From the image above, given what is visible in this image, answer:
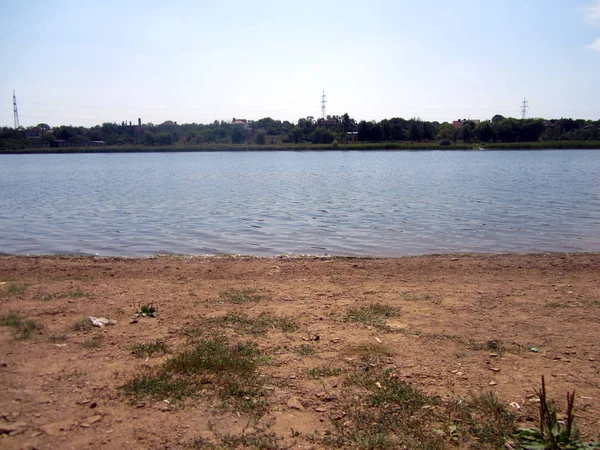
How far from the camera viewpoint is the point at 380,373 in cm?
525

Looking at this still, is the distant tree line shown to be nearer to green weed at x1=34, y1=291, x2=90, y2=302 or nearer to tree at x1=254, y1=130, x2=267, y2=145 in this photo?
tree at x1=254, y1=130, x2=267, y2=145

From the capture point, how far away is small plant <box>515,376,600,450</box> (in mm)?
3762

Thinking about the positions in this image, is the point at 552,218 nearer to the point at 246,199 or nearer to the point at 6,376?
the point at 246,199

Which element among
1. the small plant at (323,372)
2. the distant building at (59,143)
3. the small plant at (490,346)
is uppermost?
the distant building at (59,143)

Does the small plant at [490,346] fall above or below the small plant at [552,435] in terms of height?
below

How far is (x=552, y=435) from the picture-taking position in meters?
3.80

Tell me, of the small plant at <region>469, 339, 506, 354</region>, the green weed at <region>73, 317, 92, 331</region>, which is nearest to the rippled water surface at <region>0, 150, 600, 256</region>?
the green weed at <region>73, 317, 92, 331</region>

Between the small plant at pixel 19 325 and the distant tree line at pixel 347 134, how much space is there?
128m

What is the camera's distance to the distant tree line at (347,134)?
127 m

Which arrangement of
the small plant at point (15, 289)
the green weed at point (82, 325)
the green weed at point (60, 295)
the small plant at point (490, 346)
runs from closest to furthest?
the small plant at point (490, 346), the green weed at point (82, 325), the green weed at point (60, 295), the small plant at point (15, 289)

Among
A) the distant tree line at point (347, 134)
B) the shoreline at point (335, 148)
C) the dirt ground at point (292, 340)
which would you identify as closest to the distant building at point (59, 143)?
the distant tree line at point (347, 134)

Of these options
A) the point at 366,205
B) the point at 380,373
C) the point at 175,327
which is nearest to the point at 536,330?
the point at 380,373

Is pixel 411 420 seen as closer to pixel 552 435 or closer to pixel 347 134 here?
pixel 552 435

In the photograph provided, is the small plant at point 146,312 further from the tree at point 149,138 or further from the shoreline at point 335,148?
the tree at point 149,138
